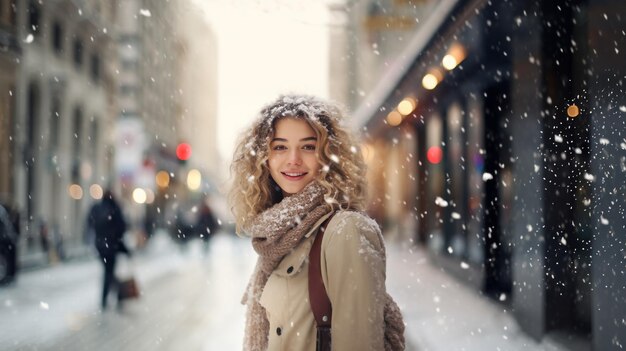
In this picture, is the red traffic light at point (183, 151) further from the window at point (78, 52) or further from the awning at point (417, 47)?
the window at point (78, 52)

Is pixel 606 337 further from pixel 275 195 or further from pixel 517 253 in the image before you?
pixel 275 195

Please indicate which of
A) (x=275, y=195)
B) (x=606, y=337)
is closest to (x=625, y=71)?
(x=606, y=337)

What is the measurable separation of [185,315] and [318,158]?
25.7 ft

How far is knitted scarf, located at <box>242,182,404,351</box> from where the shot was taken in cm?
216

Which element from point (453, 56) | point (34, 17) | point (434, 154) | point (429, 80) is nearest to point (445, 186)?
point (434, 154)

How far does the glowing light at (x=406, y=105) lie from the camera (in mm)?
15136

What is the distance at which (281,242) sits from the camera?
2.20m

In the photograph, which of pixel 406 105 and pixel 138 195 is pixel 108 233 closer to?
pixel 406 105

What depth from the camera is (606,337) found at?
582cm

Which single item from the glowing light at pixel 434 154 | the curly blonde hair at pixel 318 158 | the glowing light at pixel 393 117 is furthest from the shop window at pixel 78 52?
the curly blonde hair at pixel 318 158

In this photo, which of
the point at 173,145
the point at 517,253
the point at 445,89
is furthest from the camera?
the point at 173,145

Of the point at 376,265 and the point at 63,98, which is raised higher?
the point at 63,98

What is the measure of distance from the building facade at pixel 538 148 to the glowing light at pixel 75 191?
19.6 m

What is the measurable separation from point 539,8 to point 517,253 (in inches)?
122
